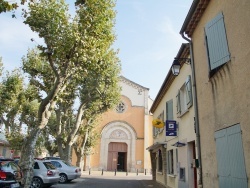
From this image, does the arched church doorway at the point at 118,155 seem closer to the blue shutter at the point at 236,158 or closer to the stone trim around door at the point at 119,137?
the stone trim around door at the point at 119,137

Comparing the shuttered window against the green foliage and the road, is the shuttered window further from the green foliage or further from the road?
the road

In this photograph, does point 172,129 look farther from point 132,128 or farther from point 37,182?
point 132,128

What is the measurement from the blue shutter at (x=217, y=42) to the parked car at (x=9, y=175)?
26.3 ft

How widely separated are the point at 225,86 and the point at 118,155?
108 feet

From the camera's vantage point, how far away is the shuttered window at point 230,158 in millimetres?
6088

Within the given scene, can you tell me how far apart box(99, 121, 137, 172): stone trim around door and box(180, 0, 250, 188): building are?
2907cm

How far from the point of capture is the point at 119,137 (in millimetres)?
38031

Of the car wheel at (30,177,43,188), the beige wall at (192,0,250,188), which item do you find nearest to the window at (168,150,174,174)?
the beige wall at (192,0,250,188)

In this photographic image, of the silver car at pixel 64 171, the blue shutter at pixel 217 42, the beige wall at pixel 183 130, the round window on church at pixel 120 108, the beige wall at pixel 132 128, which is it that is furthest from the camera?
the round window on church at pixel 120 108

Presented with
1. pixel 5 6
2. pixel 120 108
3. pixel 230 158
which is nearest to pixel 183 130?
pixel 230 158

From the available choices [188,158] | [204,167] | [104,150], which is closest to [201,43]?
[204,167]

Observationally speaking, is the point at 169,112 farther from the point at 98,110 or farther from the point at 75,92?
the point at 98,110

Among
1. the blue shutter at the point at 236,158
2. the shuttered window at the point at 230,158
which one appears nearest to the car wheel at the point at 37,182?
the shuttered window at the point at 230,158

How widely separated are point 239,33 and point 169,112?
10269mm
